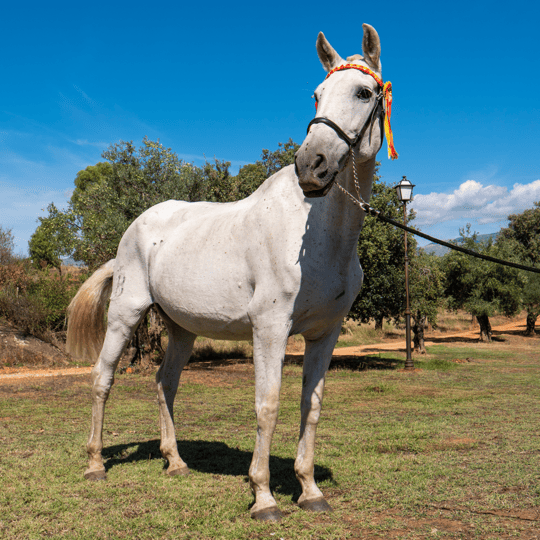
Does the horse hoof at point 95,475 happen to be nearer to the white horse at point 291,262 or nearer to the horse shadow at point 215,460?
the white horse at point 291,262

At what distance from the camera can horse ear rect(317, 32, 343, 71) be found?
324cm

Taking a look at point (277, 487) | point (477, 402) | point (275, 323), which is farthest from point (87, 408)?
point (477, 402)

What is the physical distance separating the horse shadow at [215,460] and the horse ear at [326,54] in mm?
3362

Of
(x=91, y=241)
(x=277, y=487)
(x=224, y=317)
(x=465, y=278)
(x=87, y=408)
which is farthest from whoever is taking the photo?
(x=465, y=278)

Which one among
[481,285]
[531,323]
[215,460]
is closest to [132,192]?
[215,460]

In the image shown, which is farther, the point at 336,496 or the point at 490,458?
the point at 490,458

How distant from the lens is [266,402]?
325 centimetres

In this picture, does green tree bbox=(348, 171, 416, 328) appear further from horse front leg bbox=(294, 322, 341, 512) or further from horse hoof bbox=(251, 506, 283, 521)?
horse hoof bbox=(251, 506, 283, 521)

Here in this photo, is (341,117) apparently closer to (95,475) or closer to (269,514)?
(269,514)

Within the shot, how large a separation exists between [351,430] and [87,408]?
4632 millimetres

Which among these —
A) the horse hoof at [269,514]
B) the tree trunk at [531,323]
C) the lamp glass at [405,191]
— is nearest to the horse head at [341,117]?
the horse hoof at [269,514]

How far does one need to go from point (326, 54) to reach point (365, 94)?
0.50m

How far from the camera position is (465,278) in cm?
2517

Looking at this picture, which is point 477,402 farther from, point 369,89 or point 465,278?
point 465,278
